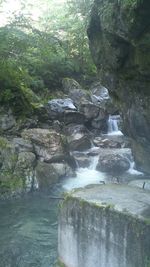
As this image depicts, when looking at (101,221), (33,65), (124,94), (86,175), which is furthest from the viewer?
(33,65)

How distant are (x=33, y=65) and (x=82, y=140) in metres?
7.96

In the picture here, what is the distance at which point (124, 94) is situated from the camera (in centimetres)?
1138

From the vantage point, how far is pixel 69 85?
2441 cm

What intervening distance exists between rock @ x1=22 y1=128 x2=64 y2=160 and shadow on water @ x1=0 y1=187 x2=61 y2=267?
6.65ft

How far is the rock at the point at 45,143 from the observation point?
15.3 meters

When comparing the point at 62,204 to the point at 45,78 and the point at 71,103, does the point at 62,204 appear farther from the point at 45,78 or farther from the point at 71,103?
the point at 45,78

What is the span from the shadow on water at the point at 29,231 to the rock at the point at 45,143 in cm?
203

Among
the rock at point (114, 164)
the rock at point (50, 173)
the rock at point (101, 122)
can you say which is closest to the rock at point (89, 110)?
the rock at point (101, 122)

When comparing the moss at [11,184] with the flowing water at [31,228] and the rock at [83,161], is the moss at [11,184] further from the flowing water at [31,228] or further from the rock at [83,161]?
the rock at [83,161]

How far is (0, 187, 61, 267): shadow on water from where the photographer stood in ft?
28.2

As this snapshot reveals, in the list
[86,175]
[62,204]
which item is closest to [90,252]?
[62,204]

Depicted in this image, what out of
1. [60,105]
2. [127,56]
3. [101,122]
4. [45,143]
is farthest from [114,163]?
[127,56]

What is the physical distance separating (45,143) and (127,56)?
6941mm

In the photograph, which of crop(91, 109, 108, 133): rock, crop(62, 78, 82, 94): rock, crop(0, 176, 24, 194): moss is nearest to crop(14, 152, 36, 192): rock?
crop(0, 176, 24, 194): moss
